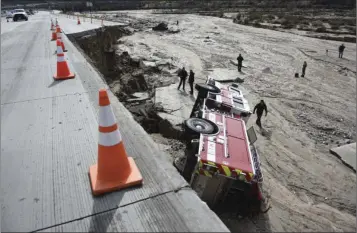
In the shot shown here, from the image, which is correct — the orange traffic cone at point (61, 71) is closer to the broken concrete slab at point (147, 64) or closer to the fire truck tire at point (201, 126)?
the fire truck tire at point (201, 126)

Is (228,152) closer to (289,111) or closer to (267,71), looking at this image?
(289,111)

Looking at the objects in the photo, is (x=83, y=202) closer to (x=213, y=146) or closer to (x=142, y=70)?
(x=213, y=146)

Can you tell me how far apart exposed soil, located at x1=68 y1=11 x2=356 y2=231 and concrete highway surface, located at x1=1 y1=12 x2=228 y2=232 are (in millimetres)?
2728

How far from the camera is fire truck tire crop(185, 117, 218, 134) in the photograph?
5.34 metres

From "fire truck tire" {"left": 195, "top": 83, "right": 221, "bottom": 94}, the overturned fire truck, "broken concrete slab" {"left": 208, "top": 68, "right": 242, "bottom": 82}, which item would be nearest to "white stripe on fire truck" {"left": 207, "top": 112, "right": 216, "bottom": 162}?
the overturned fire truck

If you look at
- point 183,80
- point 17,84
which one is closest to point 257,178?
point 17,84

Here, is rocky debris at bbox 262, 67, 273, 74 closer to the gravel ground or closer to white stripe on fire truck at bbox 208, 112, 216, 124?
the gravel ground

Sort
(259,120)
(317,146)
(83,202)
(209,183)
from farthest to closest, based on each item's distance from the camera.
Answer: (259,120), (317,146), (209,183), (83,202)

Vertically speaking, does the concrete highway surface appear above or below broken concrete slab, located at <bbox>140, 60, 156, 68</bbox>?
above

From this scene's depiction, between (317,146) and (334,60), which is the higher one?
(334,60)

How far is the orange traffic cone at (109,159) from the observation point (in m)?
3.10

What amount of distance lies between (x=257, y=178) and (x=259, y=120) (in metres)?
5.44

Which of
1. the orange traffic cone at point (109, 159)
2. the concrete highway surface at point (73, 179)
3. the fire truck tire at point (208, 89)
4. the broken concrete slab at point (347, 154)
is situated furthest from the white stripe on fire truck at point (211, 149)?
the broken concrete slab at point (347, 154)

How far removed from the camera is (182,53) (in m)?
21.3
